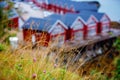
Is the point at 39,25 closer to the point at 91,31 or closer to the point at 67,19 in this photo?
the point at 67,19

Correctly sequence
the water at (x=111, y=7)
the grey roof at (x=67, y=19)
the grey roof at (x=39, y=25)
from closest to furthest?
1. the grey roof at (x=39, y=25)
2. the grey roof at (x=67, y=19)
3. the water at (x=111, y=7)

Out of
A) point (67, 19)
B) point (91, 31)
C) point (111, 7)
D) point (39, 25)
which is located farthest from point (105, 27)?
point (39, 25)

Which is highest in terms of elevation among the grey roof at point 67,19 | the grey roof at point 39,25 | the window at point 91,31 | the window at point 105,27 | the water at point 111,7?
the grey roof at point 39,25

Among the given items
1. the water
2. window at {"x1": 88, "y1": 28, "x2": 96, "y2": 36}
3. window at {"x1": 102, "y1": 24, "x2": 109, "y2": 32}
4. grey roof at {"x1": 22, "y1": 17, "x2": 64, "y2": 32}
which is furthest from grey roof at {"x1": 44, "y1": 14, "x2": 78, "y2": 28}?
the water

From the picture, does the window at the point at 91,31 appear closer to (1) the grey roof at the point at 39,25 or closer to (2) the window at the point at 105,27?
(2) the window at the point at 105,27

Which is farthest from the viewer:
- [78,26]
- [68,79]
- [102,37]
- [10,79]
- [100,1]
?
[100,1]

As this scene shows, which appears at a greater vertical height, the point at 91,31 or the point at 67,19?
the point at 67,19

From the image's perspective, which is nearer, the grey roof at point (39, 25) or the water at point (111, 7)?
the grey roof at point (39, 25)

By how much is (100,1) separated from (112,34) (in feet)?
40.6

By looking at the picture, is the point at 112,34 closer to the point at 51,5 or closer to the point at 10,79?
the point at 51,5

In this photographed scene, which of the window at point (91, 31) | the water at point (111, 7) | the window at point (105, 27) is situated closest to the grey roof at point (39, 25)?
the window at point (91, 31)

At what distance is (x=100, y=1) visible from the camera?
3494 centimetres

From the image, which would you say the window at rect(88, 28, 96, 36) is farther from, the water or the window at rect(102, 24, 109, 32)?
the water

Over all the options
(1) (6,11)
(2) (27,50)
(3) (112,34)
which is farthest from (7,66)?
(3) (112,34)
